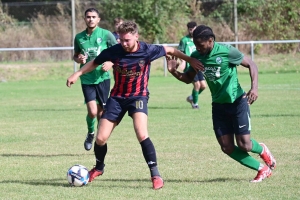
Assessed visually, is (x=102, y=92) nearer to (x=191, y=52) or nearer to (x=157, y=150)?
(x=157, y=150)

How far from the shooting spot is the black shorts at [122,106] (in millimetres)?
7082

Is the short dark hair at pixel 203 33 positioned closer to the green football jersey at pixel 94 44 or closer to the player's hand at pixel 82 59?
the player's hand at pixel 82 59

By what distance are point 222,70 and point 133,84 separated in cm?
95

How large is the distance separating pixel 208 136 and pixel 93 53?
239cm

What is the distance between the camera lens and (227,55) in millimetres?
7078

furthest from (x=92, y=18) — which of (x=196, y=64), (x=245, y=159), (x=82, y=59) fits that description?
(x=245, y=159)

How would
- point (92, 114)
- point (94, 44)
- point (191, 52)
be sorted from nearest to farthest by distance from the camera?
point (92, 114) < point (94, 44) < point (191, 52)

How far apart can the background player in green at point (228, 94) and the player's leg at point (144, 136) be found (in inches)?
19.6

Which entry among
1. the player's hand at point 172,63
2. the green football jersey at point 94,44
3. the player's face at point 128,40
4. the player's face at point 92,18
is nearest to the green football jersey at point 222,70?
the player's hand at point 172,63

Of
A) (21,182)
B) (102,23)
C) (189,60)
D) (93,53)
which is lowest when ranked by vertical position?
(102,23)

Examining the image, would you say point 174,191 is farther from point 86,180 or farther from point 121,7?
point 121,7

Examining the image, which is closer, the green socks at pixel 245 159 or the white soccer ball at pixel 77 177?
the white soccer ball at pixel 77 177

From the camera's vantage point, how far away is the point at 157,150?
31.3ft

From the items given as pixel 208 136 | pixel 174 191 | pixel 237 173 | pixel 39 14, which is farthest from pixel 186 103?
pixel 39 14
